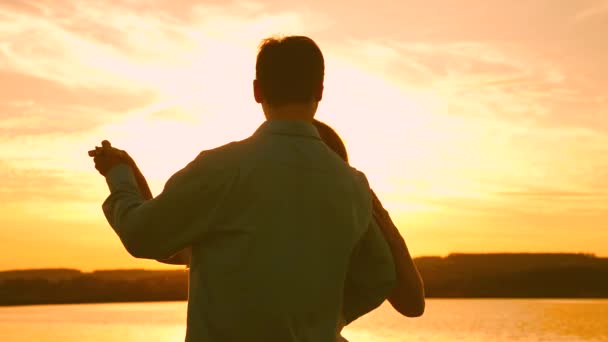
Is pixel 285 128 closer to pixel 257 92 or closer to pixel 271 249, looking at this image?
pixel 257 92

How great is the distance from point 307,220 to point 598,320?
302ft

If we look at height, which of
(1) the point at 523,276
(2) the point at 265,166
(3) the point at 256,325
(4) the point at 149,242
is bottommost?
(1) the point at 523,276

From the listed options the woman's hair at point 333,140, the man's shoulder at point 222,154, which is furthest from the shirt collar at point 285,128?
the woman's hair at point 333,140

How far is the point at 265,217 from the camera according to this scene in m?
2.36

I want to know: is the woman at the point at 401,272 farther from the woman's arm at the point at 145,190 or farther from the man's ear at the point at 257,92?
the woman's arm at the point at 145,190

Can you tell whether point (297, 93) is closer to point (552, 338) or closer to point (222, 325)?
point (222, 325)

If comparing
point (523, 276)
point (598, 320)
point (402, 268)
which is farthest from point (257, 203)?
point (523, 276)

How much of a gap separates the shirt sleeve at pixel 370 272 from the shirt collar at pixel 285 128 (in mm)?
338

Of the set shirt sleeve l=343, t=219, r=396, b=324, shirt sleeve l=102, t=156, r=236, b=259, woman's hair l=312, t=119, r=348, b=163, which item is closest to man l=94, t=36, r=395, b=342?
shirt sleeve l=102, t=156, r=236, b=259

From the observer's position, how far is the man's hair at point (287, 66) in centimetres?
247

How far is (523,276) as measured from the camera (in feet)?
469

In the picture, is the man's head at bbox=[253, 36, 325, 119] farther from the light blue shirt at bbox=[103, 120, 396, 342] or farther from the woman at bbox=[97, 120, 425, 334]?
the woman at bbox=[97, 120, 425, 334]

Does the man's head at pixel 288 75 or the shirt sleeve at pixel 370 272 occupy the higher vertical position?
the man's head at pixel 288 75

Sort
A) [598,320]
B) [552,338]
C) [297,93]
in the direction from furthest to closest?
[598,320] < [552,338] < [297,93]
